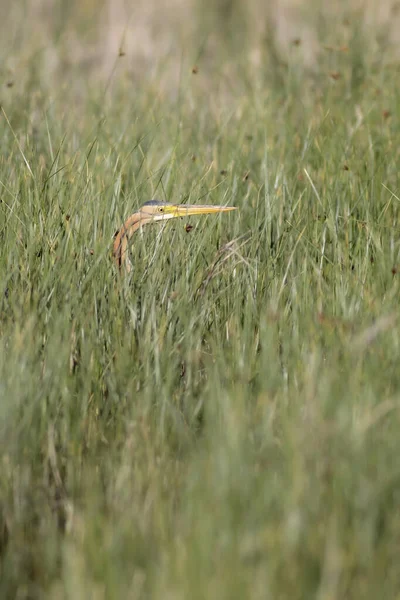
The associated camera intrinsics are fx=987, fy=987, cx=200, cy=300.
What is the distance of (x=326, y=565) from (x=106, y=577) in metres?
0.47

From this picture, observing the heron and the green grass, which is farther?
the heron

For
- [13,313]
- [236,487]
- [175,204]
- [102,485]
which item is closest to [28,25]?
[175,204]

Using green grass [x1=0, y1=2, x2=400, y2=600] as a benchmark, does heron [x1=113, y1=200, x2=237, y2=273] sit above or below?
above

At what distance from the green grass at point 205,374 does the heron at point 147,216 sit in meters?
0.07

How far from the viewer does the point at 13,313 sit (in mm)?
3189

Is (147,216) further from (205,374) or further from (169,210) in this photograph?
(205,374)

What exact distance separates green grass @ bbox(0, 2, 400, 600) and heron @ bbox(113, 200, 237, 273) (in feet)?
0.22

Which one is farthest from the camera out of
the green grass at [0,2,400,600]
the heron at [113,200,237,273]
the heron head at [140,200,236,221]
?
the heron head at [140,200,236,221]

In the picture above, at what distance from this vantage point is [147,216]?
365 centimetres

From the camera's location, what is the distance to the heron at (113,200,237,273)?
3494mm

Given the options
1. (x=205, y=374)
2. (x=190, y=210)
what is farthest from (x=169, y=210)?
(x=205, y=374)

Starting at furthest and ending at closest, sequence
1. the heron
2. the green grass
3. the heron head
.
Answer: the heron head → the heron → the green grass

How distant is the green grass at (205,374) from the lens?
2139 millimetres

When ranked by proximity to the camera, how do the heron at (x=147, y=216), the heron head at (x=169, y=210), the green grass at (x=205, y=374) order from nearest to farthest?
the green grass at (x=205, y=374) < the heron at (x=147, y=216) < the heron head at (x=169, y=210)
